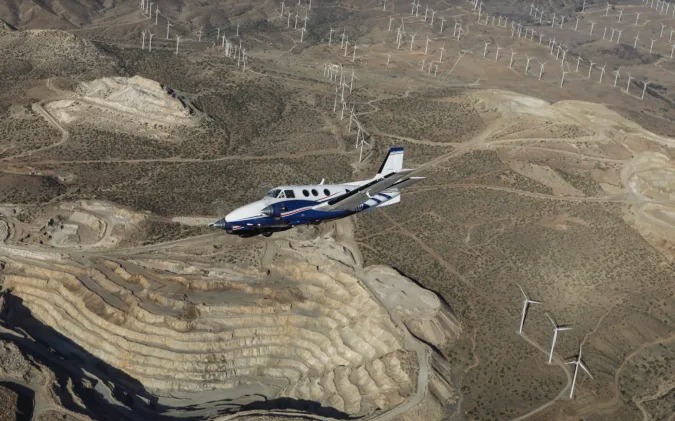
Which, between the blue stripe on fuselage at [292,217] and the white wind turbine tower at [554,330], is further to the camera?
the white wind turbine tower at [554,330]

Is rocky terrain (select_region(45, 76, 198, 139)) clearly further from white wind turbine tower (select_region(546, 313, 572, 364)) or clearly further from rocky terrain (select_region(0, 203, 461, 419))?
white wind turbine tower (select_region(546, 313, 572, 364))

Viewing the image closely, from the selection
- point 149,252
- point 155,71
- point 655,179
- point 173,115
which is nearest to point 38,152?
point 173,115

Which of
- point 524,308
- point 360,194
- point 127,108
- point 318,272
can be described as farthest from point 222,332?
point 127,108

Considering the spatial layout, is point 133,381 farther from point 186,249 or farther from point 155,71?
point 155,71

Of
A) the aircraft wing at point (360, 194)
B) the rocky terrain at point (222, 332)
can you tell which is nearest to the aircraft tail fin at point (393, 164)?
the aircraft wing at point (360, 194)

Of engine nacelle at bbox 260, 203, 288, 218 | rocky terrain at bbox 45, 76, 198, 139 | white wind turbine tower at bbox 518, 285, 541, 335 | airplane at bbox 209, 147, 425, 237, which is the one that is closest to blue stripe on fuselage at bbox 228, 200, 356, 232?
airplane at bbox 209, 147, 425, 237

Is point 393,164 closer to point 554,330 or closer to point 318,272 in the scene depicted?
point 318,272

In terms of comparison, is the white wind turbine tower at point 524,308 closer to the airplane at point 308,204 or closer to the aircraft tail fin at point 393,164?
the airplane at point 308,204

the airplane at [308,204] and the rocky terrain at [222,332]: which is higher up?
the airplane at [308,204]
